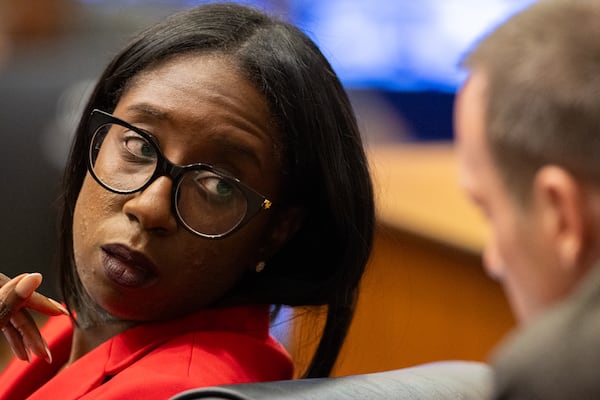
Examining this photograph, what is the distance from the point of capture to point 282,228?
3.92 ft

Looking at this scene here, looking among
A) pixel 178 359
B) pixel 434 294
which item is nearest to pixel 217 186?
pixel 178 359

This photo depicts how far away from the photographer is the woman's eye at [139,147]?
111 cm

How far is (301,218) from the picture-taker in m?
1.20

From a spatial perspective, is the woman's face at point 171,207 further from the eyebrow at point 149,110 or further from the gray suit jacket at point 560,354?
the gray suit jacket at point 560,354

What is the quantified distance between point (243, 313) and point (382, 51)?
2531 mm

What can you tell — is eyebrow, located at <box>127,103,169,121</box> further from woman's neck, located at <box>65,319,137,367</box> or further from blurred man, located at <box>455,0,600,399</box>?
blurred man, located at <box>455,0,600,399</box>

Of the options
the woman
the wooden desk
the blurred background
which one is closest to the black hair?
the woman

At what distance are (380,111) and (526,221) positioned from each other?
9.51ft

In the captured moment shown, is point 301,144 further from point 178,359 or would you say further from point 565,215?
point 565,215

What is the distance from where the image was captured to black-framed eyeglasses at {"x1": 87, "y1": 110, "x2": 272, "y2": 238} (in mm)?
1085

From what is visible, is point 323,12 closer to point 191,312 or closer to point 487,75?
Answer: point 191,312

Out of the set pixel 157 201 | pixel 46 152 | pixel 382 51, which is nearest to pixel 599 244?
pixel 157 201

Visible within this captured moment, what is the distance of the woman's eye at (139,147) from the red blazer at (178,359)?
18cm

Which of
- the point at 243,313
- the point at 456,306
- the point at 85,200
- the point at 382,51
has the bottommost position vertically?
the point at 456,306
